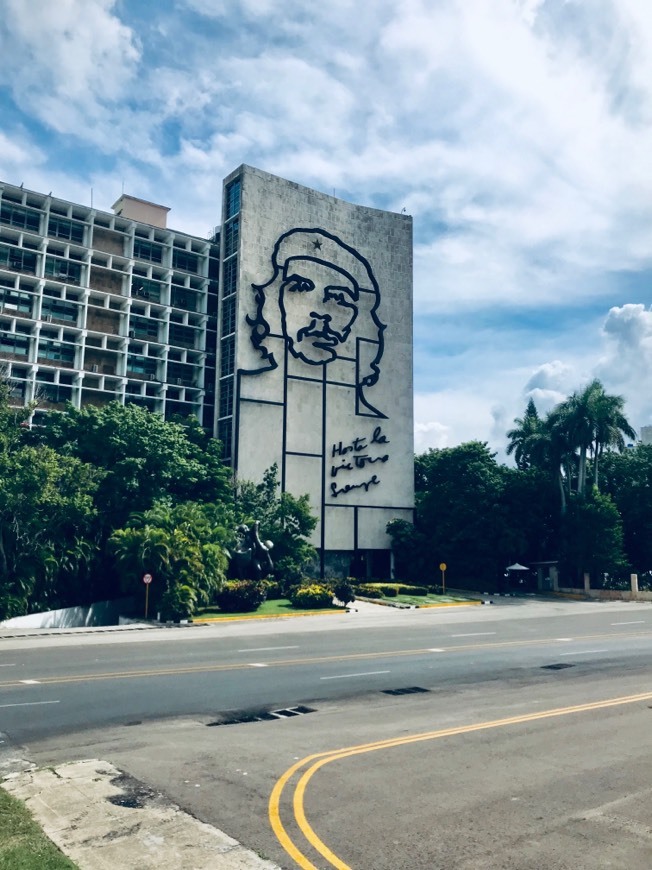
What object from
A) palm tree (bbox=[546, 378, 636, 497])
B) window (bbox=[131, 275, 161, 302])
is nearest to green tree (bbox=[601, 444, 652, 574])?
palm tree (bbox=[546, 378, 636, 497])

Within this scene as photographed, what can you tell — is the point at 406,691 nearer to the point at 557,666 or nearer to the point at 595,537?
the point at 557,666

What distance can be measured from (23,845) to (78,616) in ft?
112

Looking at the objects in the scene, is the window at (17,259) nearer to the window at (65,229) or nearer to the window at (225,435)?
the window at (65,229)

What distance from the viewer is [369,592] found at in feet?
177

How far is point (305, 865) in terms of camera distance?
7.64 m

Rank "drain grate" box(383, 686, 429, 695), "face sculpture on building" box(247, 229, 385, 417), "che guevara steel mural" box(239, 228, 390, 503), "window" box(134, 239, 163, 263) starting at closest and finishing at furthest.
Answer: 1. "drain grate" box(383, 686, 429, 695)
2. "che guevara steel mural" box(239, 228, 390, 503)
3. "face sculpture on building" box(247, 229, 385, 417)
4. "window" box(134, 239, 163, 263)

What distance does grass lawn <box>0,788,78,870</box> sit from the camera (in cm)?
721

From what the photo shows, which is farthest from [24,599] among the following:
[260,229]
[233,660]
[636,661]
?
[260,229]

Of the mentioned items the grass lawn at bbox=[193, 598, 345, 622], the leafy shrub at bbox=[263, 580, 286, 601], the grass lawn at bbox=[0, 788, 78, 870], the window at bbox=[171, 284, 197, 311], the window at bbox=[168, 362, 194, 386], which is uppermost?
the window at bbox=[171, 284, 197, 311]

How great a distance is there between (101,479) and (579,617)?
94.6ft

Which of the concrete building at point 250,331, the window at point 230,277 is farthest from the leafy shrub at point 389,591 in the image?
the window at point 230,277

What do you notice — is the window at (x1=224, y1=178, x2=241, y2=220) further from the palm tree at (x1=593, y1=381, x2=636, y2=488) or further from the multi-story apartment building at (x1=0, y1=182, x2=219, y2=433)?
the palm tree at (x1=593, y1=381, x2=636, y2=488)

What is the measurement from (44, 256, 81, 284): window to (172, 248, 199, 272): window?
8.62 meters

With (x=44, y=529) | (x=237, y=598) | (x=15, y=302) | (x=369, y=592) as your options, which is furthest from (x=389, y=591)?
(x=15, y=302)
